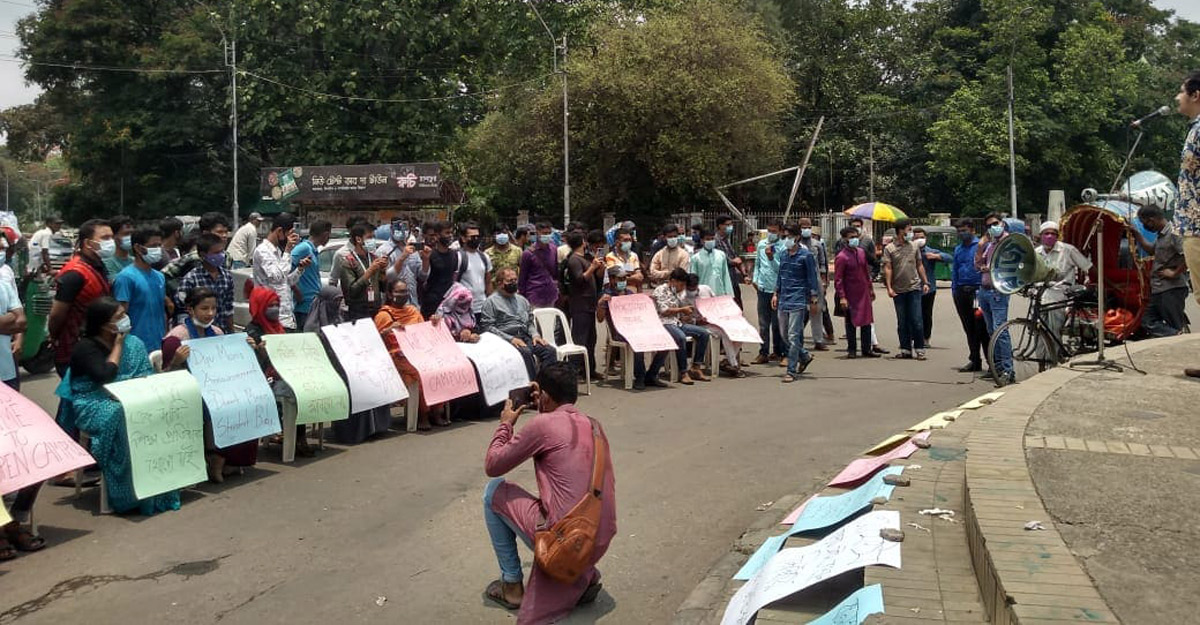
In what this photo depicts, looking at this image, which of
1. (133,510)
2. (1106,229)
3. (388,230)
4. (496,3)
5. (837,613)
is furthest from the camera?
(496,3)

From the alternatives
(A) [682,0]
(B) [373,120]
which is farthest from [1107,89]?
(B) [373,120]

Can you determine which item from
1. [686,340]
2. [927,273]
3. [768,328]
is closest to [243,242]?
[686,340]

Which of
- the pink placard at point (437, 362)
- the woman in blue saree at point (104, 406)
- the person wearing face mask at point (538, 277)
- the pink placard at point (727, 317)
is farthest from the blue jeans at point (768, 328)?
the woman in blue saree at point (104, 406)

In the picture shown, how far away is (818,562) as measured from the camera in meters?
4.12

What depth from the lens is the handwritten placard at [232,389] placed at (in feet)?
23.8

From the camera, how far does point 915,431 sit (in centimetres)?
749

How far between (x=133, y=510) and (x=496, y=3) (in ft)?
118

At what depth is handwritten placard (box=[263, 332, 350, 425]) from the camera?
8031 mm

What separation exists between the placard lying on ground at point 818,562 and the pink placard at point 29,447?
4.17 metres

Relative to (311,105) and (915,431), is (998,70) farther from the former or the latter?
(915,431)

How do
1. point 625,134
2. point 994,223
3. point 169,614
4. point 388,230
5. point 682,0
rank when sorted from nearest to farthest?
point 169,614 → point 994,223 → point 388,230 → point 625,134 → point 682,0

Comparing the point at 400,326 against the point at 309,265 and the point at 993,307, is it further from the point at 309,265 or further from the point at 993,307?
the point at 993,307

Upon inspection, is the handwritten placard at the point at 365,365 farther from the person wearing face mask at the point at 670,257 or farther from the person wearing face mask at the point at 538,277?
the person wearing face mask at the point at 670,257

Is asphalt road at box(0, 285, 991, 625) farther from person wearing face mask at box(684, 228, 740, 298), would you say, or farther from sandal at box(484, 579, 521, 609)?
person wearing face mask at box(684, 228, 740, 298)
